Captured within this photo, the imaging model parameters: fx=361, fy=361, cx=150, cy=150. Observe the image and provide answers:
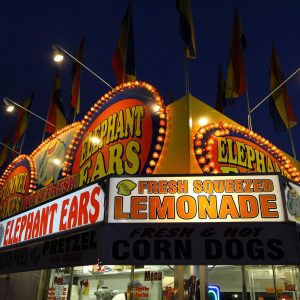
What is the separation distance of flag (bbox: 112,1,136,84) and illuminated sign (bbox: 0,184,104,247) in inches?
233

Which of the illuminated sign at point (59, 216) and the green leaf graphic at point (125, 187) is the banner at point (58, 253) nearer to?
the illuminated sign at point (59, 216)

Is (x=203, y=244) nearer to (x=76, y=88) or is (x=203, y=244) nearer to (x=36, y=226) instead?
(x=36, y=226)

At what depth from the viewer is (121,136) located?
9.32 metres

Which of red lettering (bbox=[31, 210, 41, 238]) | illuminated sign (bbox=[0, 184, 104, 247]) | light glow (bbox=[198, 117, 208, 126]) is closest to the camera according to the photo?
illuminated sign (bbox=[0, 184, 104, 247])

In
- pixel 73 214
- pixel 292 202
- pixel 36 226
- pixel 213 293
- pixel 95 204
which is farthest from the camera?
pixel 36 226

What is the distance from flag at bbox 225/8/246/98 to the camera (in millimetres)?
12938

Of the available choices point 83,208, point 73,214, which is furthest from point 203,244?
point 73,214

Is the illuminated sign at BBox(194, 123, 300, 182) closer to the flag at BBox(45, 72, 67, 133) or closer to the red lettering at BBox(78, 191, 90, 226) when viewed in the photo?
the red lettering at BBox(78, 191, 90, 226)

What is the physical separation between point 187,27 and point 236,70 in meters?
3.07

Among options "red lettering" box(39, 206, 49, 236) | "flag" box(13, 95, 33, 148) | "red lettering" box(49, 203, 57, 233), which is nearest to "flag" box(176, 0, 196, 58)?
"red lettering" box(49, 203, 57, 233)

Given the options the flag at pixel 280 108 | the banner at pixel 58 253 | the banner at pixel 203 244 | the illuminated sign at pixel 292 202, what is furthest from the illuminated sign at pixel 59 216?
the flag at pixel 280 108

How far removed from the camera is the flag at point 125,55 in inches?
509

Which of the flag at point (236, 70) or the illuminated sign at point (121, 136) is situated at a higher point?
the flag at point (236, 70)

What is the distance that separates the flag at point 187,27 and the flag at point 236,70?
9.26 ft
